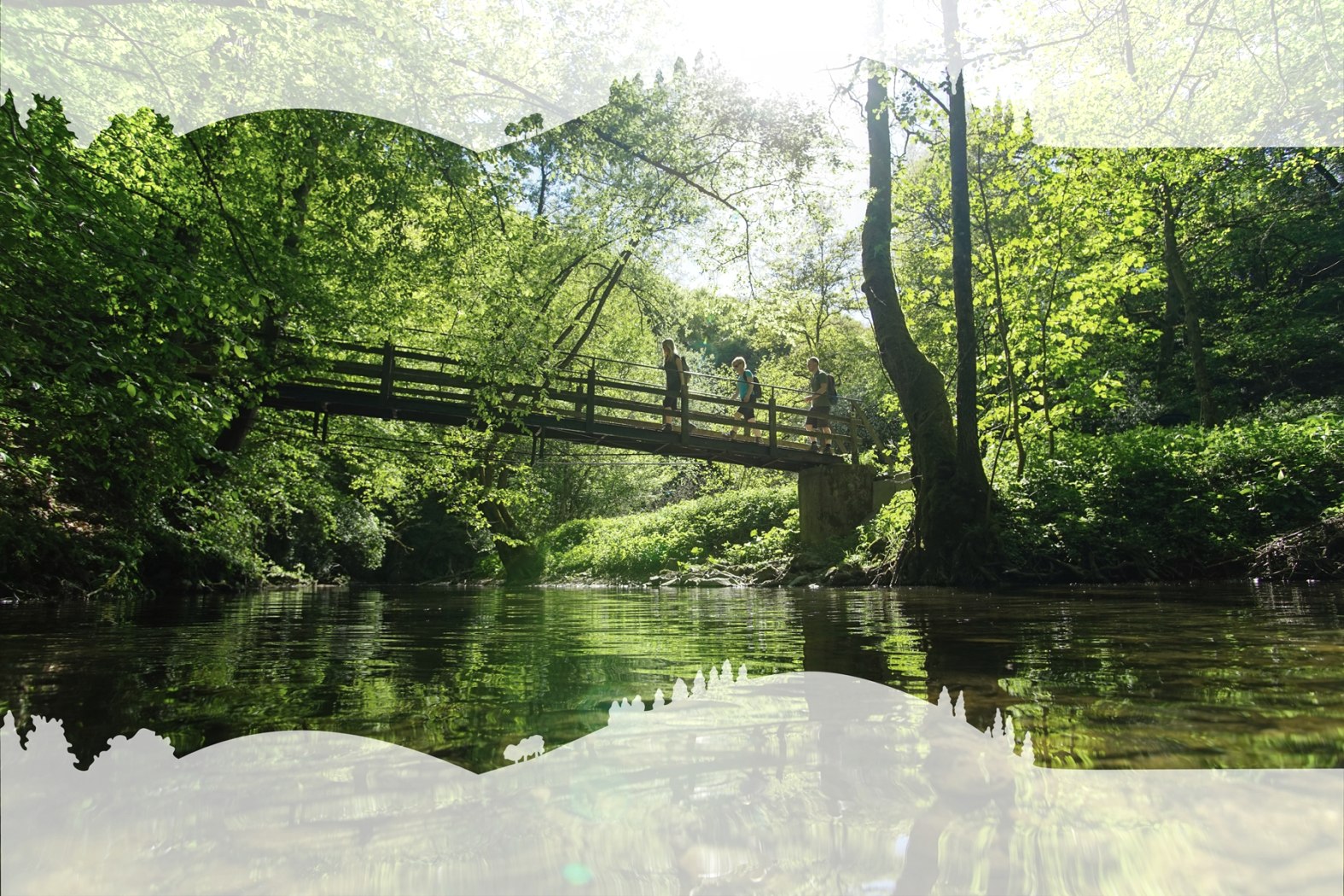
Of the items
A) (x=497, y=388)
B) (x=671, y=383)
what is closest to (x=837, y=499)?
(x=671, y=383)

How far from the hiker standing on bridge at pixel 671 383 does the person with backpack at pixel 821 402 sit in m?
A: 2.51

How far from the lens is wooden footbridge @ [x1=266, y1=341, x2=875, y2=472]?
1331 cm

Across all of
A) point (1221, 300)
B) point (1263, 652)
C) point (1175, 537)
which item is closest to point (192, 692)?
point (1263, 652)

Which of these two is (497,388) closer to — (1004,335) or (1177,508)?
(1004,335)

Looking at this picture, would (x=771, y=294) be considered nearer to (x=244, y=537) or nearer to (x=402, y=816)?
(x=244, y=537)

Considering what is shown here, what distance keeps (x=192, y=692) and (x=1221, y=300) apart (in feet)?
77.4

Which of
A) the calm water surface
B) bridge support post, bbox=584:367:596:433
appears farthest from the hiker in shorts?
the calm water surface

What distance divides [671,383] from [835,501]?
3.92 meters

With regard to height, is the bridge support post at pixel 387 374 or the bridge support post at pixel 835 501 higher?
the bridge support post at pixel 387 374

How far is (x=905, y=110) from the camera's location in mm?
10234

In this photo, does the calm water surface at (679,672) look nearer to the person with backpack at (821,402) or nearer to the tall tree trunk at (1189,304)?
the person with backpack at (821,402)

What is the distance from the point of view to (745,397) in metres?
15.7

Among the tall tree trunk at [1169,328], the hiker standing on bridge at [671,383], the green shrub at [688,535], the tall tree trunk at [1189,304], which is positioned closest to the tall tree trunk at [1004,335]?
the green shrub at [688,535]

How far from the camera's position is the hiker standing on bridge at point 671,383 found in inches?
597
